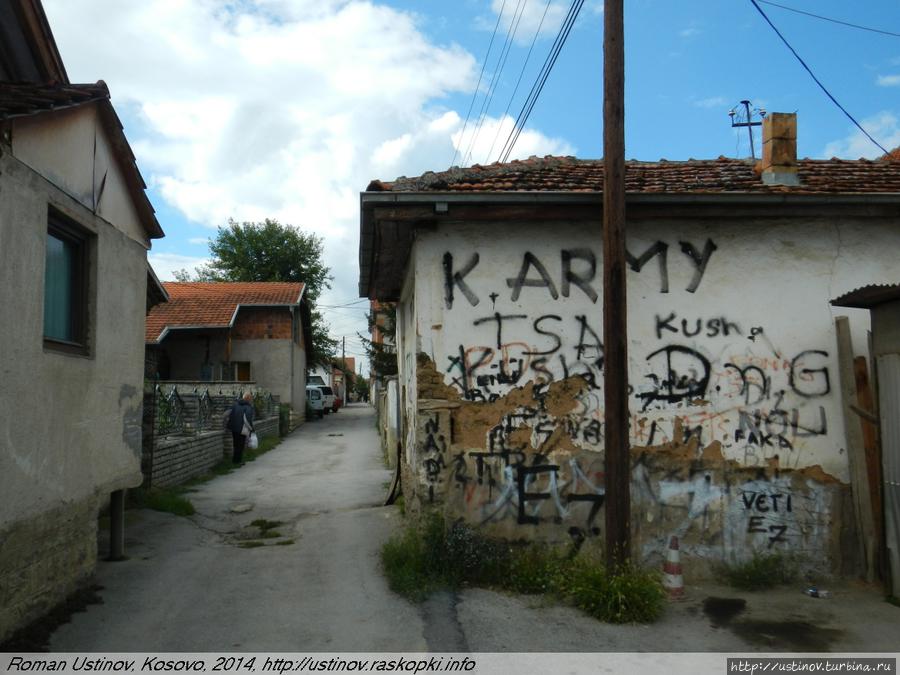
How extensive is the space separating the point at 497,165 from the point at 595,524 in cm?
422

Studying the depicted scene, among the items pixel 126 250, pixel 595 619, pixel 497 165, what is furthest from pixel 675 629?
pixel 126 250

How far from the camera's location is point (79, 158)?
21.5ft

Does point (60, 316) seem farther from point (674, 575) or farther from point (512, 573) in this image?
point (674, 575)

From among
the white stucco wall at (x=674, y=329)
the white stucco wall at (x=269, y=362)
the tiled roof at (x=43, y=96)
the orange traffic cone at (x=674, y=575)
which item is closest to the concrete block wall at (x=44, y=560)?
the tiled roof at (x=43, y=96)

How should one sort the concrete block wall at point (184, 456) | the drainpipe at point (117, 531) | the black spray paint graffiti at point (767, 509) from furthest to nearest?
the concrete block wall at point (184, 456) → the drainpipe at point (117, 531) → the black spray paint graffiti at point (767, 509)

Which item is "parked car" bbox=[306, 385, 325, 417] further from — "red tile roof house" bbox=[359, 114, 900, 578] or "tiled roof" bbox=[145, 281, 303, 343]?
"red tile roof house" bbox=[359, 114, 900, 578]

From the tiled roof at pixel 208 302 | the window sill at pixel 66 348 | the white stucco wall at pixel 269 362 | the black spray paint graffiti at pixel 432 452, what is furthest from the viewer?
the white stucco wall at pixel 269 362

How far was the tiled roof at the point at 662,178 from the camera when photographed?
7.64 meters

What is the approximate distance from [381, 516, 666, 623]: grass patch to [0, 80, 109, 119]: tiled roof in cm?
476

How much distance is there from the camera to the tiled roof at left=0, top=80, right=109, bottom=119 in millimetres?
5090

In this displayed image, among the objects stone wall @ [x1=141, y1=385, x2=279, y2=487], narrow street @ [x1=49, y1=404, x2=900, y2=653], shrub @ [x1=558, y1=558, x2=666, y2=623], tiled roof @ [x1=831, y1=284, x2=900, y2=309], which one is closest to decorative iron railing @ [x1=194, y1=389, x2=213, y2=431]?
stone wall @ [x1=141, y1=385, x2=279, y2=487]

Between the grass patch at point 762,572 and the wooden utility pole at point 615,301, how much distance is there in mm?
1493

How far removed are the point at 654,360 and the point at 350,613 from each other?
12.5ft

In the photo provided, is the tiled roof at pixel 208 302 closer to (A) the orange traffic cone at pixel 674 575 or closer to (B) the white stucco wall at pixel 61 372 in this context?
(B) the white stucco wall at pixel 61 372
